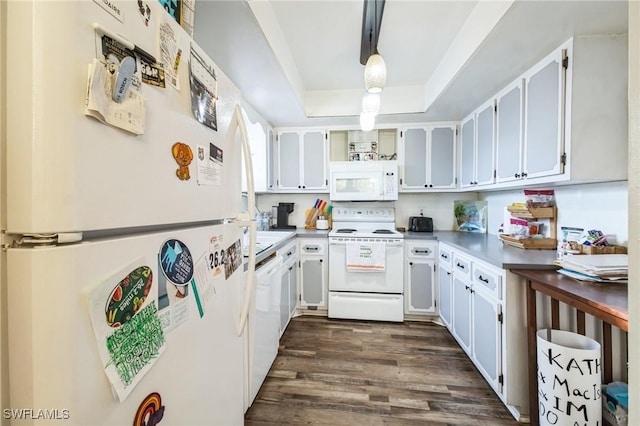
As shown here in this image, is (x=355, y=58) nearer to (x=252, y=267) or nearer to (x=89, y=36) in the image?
(x=252, y=267)

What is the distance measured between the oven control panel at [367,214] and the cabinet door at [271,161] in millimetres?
957

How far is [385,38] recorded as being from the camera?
2.02 metres

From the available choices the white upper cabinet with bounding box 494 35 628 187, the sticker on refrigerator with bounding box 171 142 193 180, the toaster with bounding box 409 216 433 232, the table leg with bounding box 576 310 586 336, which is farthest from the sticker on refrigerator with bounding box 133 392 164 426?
the toaster with bounding box 409 216 433 232

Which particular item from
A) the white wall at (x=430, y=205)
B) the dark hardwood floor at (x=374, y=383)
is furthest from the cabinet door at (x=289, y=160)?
the dark hardwood floor at (x=374, y=383)

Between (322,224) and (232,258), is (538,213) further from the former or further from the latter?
(232,258)

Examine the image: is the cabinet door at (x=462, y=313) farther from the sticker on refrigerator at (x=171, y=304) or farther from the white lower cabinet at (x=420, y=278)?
the sticker on refrigerator at (x=171, y=304)

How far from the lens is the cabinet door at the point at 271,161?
10.0 feet

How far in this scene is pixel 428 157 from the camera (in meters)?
3.07

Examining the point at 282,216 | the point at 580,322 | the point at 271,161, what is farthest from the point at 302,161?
the point at 580,322

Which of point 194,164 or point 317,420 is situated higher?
point 194,164

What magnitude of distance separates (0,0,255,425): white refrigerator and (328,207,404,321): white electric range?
6.97 feet

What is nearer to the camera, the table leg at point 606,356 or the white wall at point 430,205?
the table leg at point 606,356

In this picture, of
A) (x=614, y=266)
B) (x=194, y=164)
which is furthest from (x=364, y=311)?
(x=194, y=164)

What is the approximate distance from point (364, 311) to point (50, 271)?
2.66 meters
